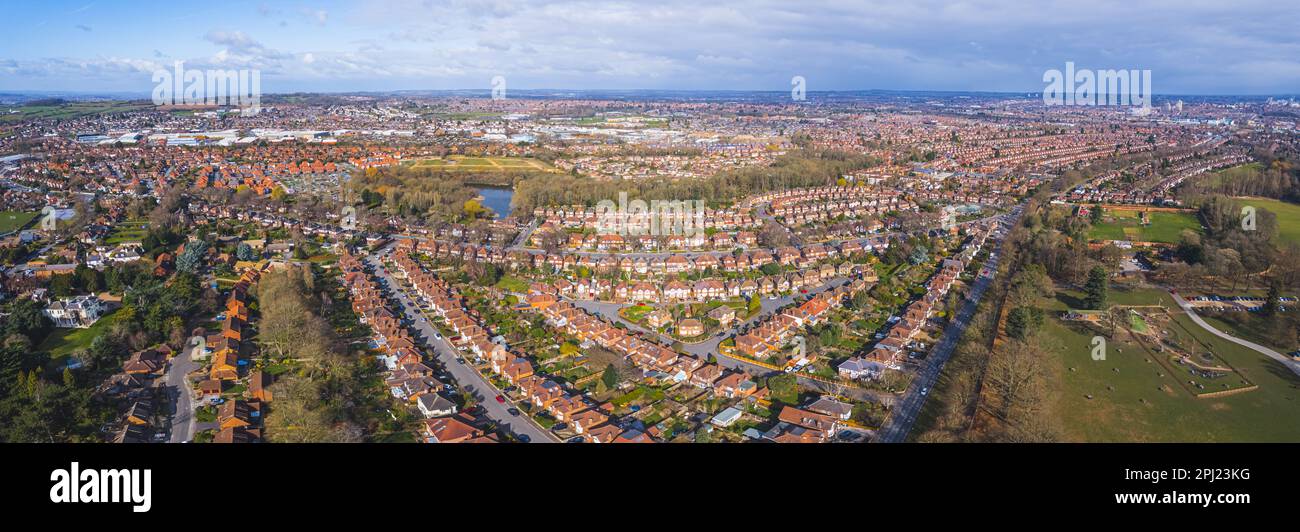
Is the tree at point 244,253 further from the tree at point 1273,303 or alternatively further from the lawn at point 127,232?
the tree at point 1273,303

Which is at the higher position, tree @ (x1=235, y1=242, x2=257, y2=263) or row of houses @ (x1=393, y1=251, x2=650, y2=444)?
tree @ (x1=235, y1=242, x2=257, y2=263)

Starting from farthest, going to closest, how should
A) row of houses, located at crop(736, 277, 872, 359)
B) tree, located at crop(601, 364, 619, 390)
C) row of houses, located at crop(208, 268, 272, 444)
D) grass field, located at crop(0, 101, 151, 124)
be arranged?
grass field, located at crop(0, 101, 151, 124), row of houses, located at crop(736, 277, 872, 359), tree, located at crop(601, 364, 619, 390), row of houses, located at crop(208, 268, 272, 444)

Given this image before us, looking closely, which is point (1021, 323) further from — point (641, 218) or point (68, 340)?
point (68, 340)

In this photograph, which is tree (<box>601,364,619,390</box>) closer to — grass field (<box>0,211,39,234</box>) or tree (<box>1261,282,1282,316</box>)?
tree (<box>1261,282,1282,316</box>)

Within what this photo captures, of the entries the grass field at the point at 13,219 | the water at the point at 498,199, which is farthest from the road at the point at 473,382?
the grass field at the point at 13,219

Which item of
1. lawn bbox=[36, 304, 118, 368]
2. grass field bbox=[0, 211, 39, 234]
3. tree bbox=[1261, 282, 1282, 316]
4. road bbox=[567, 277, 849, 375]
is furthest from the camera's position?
grass field bbox=[0, 211, 39, 234]

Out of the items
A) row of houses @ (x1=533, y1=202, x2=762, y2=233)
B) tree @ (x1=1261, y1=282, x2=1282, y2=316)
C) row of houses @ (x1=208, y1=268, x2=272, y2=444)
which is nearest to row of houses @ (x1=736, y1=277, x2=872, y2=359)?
row of houses @ (x1=533, y1=202, x2=762, y2=233)

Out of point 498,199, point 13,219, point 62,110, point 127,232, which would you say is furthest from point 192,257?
point 62,110
